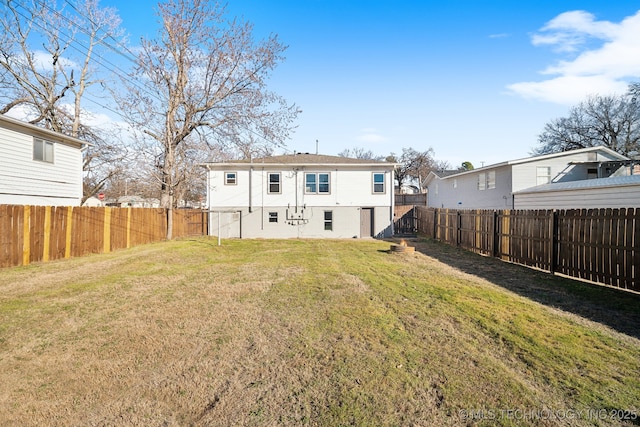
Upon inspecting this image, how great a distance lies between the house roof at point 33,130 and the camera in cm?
1278

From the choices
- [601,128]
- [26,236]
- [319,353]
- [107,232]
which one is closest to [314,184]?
[107,232]

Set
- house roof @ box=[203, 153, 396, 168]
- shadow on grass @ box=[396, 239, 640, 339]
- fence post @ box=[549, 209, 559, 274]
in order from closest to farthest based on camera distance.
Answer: shadow on grass @ box=[396, 239, 640, 339] < fence post @ box=[549, 209, 559, 274] < house roof @ box=[203, 153, 396, 168]

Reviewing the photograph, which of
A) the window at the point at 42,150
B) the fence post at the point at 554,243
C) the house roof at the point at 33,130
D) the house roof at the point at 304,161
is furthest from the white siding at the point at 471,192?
the window at the point at 42,150

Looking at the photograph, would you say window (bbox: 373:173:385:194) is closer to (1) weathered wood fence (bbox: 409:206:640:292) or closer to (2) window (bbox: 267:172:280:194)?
(2) window (bbox: 267:172:280:194)

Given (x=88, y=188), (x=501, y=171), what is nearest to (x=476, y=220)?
(x=501, y=171)

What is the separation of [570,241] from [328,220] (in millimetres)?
14622

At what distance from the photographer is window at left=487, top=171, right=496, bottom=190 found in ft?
68.3

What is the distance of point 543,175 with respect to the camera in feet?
62.8

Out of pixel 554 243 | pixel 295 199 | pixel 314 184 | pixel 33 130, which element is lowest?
pixel 554 243

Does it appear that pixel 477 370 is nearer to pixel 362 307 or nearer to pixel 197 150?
pixel 362 307

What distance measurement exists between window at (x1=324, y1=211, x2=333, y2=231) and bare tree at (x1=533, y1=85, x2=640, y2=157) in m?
30.9

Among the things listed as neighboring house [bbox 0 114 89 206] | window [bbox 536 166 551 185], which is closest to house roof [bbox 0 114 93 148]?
neighboring house [bbox 0 114 89 206]

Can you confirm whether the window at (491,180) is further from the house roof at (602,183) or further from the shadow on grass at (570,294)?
the shadow on grass at (570,294)

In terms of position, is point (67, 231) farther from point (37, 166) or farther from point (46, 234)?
point (37, 166)
